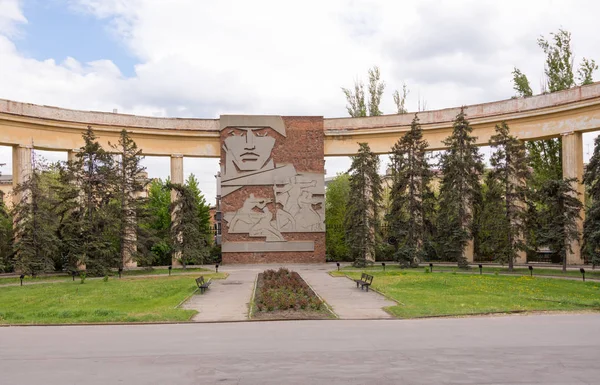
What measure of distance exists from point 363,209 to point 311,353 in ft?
69.3

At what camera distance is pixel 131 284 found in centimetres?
2167

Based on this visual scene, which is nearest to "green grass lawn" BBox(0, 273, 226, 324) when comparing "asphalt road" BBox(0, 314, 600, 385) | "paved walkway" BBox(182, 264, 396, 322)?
"paved walkway" BBox(182, 264, 396, 322)

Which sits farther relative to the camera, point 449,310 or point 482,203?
point 482,203

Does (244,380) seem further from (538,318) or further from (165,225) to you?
(165,225)

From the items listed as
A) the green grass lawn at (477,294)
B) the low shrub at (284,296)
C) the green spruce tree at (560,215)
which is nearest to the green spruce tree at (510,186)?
the green spruce tree at (560,215)

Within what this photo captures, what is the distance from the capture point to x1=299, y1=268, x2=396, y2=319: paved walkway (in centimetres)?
1342

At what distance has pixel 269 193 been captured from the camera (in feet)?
113

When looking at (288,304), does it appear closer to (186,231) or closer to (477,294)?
(477,294)

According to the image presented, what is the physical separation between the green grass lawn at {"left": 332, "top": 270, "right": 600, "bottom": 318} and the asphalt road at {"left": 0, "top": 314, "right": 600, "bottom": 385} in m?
1.77

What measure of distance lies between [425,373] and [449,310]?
669 centimetres

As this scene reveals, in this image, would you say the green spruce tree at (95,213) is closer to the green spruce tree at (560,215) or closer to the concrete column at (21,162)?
the concrete column at (21,162)

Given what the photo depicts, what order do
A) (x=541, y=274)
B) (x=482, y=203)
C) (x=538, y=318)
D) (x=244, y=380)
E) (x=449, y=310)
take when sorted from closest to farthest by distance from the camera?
(x=244, y=380), (x=538, y=318), (x=449, y=310), (x=541, y=274), (x=482, y=203)

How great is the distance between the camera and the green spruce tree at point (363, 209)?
29.5m

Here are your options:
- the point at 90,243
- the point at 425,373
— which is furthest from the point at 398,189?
the point at 425,373
